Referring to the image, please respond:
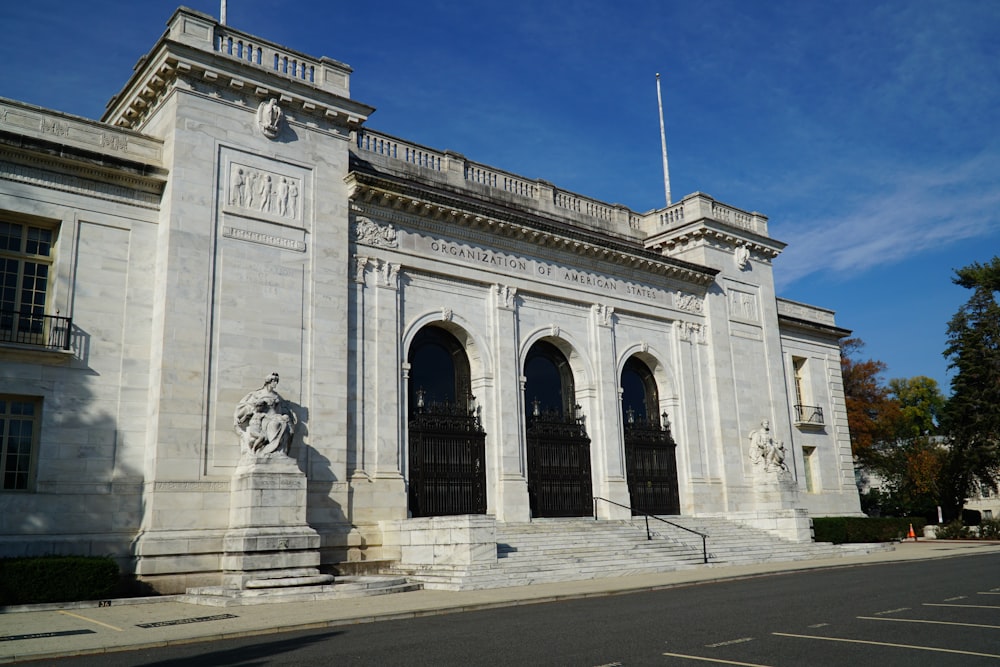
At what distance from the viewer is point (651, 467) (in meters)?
28.6

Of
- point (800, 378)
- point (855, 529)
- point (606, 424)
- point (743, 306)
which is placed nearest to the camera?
point (606, 424)

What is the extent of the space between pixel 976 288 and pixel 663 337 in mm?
28658

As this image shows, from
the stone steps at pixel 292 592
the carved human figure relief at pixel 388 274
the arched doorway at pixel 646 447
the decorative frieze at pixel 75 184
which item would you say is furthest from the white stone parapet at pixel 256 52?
the arched doorway at pixel 646 447

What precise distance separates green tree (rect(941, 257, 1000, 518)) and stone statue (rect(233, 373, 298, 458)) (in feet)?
125

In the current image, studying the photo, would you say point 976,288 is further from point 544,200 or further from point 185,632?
point 185,632

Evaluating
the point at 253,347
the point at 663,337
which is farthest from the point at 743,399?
the point at 253,347

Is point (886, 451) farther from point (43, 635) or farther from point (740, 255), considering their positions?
point (43, 635)

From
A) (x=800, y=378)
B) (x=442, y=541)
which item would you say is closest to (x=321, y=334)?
(x=442, y=541)

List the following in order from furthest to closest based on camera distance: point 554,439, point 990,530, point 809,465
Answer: point 990,530
point 809,465
point 554,439

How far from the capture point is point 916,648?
29.8 ft

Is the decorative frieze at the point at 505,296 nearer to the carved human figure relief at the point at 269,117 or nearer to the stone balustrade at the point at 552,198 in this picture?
the stone balustrade at the point at 552,198

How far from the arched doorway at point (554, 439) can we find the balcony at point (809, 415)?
12823 millimetres

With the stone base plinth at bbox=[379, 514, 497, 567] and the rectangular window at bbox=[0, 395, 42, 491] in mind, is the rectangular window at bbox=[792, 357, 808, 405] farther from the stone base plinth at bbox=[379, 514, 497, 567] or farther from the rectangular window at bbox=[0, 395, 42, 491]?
the rectangular window at bbox=[0, 395, 42, 491]

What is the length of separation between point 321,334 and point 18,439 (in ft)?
23.1
